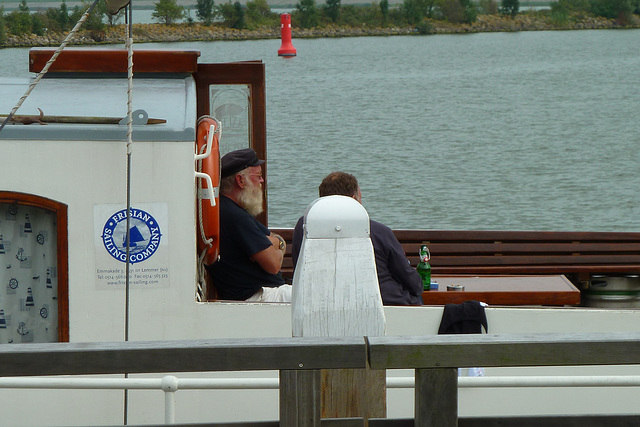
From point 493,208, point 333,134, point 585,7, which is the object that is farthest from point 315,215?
point 585,7

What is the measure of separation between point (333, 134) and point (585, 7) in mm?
63449

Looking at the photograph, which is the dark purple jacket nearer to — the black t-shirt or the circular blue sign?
the black t-shirt

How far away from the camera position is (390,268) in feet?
15.9

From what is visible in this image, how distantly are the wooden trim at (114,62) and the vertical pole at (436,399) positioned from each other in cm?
273

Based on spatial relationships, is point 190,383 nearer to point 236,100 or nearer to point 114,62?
point 114,62

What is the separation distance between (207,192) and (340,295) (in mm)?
1768

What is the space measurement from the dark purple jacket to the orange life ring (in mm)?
414

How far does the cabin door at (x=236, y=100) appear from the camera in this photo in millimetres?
5258

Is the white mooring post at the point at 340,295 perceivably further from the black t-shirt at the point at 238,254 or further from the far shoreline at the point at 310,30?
the far shoreline at the point at 310,30

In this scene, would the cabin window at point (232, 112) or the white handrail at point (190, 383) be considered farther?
the cabin window at point (232, 112)

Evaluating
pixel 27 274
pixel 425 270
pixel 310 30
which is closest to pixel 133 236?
pixel 27 274

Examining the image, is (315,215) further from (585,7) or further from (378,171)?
(585,7)

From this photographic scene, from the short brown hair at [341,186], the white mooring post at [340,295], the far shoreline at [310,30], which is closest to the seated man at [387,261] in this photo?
the short brown hair at [341,186]

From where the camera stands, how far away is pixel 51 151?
425 centimetres
